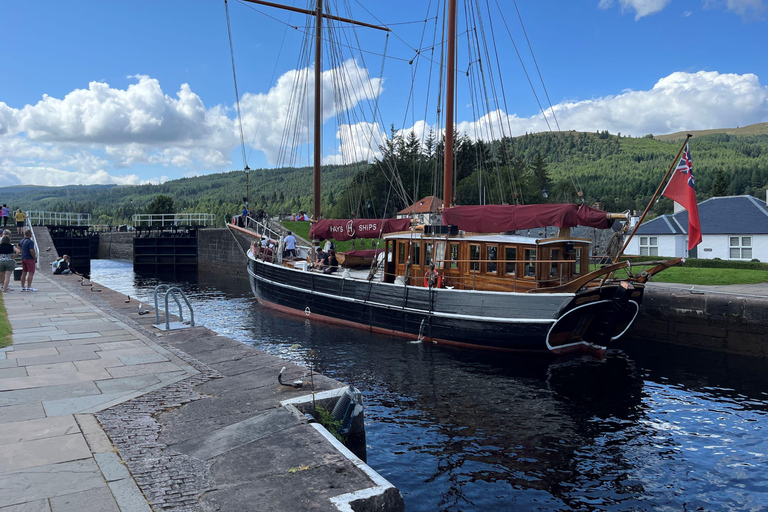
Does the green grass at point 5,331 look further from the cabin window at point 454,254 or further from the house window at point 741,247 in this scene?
the house window at point 741,247

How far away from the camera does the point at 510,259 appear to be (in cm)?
1504

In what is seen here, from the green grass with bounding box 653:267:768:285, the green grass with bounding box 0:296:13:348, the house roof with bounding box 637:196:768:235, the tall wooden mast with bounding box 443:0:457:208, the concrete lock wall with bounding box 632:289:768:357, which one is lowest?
the concrete lock wall with bounding box 632:289:768:357

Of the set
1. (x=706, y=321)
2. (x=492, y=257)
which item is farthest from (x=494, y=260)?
(x=706, y=321)

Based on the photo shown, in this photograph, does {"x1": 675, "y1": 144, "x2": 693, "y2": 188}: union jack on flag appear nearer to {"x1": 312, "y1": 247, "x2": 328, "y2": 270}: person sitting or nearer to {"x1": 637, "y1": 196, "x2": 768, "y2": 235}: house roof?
{"x1": 312, "y1": 247, "x2": 328, "y2": 270}: person sitting

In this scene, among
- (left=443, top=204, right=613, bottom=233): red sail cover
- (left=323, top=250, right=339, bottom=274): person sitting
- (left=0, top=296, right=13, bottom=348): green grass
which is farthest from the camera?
(left=323, top=250, right=339, bottom=274): person sitting

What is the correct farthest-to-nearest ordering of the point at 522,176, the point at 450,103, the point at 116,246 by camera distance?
the point at 522,176 → the point at 116,246 → the point at 450,103

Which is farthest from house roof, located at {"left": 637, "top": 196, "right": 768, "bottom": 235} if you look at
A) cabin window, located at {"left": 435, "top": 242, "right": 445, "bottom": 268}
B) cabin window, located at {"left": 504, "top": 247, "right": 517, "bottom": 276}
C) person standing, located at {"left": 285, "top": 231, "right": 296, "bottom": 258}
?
person standing, located at {"left": 285, "top": 231, "right": 296, "bottom": 258}

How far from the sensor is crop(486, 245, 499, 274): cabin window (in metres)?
15.3

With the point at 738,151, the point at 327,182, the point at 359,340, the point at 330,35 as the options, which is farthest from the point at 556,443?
the point at 738,151

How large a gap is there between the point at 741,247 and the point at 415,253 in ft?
71.6

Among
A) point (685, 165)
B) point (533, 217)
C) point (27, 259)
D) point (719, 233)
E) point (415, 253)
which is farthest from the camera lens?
point (719, 233)

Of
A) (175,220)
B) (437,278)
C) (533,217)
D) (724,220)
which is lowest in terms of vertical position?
(437,278)

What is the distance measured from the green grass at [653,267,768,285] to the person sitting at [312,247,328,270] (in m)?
13.3

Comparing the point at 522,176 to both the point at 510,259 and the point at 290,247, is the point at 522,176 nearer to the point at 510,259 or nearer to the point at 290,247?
the point at 290,247
